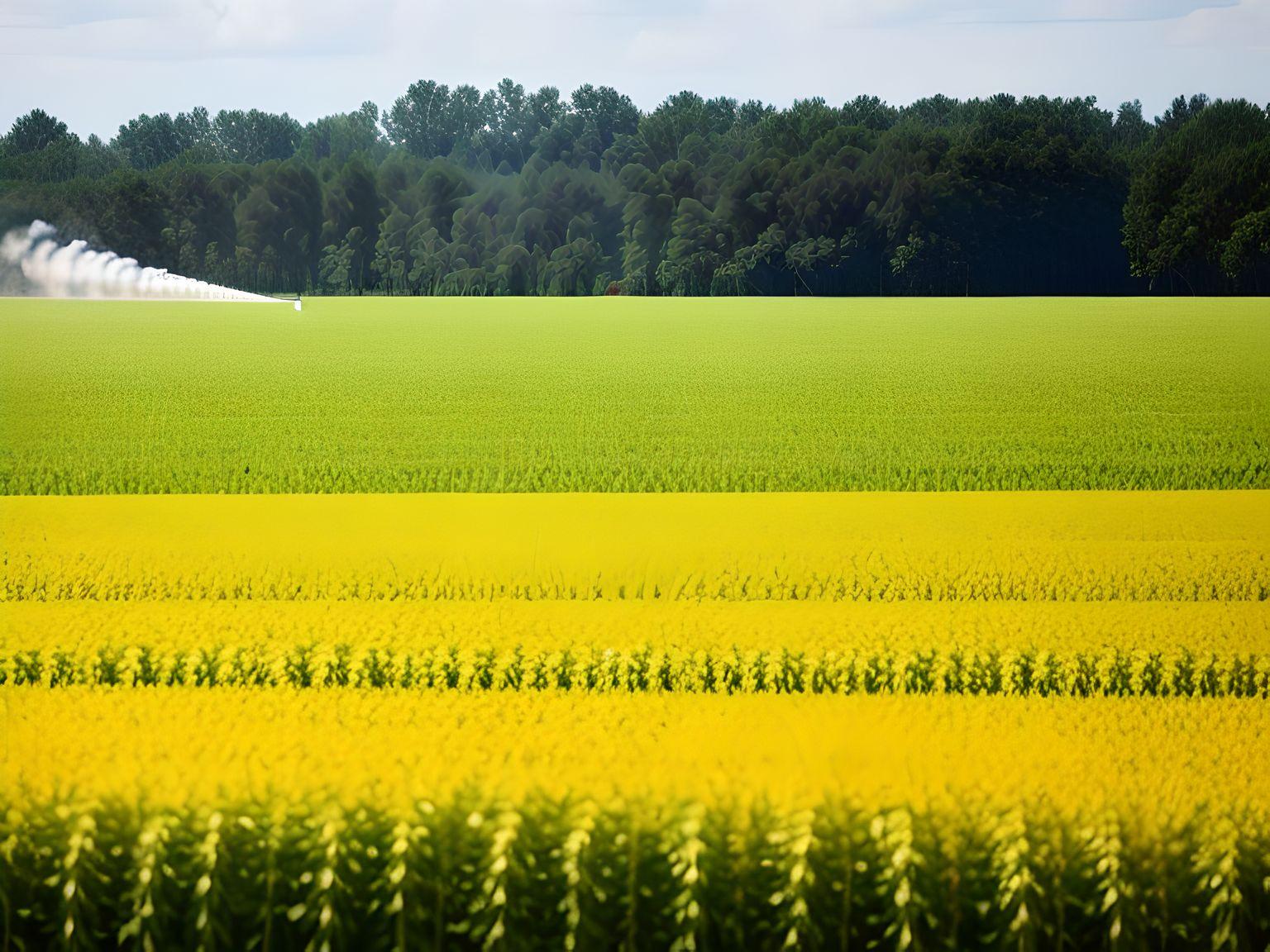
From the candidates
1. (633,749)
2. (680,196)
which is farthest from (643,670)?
(680,196)

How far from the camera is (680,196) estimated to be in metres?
61.0

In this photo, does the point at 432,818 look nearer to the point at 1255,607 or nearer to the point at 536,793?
the point at 536,793

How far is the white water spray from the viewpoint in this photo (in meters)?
31.2

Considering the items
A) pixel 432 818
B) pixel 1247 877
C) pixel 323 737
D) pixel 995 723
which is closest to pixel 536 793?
pixel 432 818

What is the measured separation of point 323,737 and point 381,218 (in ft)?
163

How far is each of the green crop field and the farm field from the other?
133 cm

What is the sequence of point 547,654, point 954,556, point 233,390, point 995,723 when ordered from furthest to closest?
point 233,390
point 954,556
point 547,654
point 995,723

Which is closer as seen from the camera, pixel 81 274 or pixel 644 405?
pixel 644 405

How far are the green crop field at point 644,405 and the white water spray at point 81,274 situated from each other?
1.83 metres

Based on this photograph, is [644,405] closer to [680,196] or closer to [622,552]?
[622,552]

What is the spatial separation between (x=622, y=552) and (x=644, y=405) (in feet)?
40.7

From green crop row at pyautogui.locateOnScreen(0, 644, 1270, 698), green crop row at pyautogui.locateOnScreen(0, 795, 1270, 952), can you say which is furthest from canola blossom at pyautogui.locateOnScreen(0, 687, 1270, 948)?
green crop row at pyautogui.locateOnScreen(0, 644, 1270, 698)

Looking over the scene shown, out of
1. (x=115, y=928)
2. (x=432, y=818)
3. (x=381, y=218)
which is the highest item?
(x=381, y=218)

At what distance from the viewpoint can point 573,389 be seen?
80.7 feet
